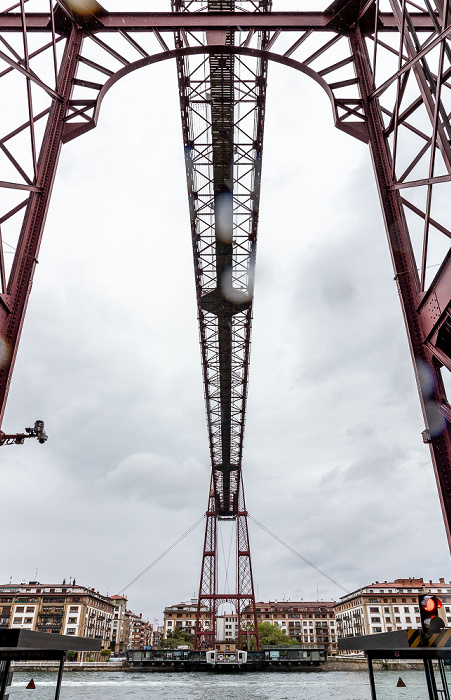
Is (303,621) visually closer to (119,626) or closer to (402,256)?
(119,626)

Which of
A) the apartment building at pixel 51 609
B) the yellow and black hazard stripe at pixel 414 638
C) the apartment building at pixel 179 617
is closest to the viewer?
the yellow and black hazard stripe at pixel 414 638

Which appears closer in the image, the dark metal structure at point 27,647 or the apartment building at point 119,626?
the dark metal structure at point 27,647

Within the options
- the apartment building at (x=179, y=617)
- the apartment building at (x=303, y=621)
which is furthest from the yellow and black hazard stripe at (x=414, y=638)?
the apartment building at (x=303, y=621)

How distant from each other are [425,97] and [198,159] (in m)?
10.4

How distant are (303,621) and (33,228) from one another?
383 feet

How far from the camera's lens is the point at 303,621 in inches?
4154

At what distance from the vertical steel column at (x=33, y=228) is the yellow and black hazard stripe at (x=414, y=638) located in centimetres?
426

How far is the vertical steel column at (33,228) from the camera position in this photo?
5070 mm

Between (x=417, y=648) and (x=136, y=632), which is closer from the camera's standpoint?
(x=417, y=648)

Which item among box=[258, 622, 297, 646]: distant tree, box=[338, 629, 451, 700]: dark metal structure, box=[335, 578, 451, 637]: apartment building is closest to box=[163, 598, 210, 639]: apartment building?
box=[258, 622, 297, 646]: distant tree

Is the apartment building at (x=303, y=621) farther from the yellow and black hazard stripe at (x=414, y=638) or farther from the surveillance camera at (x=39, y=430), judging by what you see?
the yellow and black hazard stripe at (x=414, y=638)

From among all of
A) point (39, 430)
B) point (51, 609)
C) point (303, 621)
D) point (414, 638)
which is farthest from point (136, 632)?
point (414, 638)

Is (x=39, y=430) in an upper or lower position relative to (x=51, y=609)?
lower

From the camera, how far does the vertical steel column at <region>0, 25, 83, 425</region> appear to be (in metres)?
5.07
